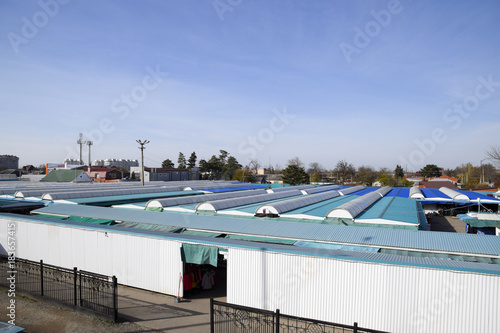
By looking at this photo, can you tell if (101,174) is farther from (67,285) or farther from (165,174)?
(67,285)

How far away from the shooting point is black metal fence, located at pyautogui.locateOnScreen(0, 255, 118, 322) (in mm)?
7789

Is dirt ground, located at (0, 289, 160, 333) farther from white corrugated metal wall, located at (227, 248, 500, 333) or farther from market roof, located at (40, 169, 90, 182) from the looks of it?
market roof, located at (40, 169, 90, 182)

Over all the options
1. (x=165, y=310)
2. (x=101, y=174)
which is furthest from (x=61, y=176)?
(x=165, y=310)

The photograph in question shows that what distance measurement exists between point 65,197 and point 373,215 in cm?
1824

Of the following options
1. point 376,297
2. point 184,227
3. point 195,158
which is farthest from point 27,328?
point 195,158

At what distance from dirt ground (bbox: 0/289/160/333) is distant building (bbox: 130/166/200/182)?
5438cm

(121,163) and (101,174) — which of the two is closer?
(101,174)

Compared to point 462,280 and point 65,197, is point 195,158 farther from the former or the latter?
point 462,280

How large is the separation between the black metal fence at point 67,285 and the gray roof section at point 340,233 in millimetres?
3699

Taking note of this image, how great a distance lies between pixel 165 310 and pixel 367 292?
5.21 m

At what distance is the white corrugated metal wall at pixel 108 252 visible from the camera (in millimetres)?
9172

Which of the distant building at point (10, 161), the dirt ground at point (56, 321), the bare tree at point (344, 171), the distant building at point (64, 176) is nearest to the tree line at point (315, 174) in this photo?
the bare tree at point (344, 171)

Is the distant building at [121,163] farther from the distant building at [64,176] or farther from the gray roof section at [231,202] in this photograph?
the gray roof section at [231,202]

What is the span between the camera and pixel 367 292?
22.5 feet
